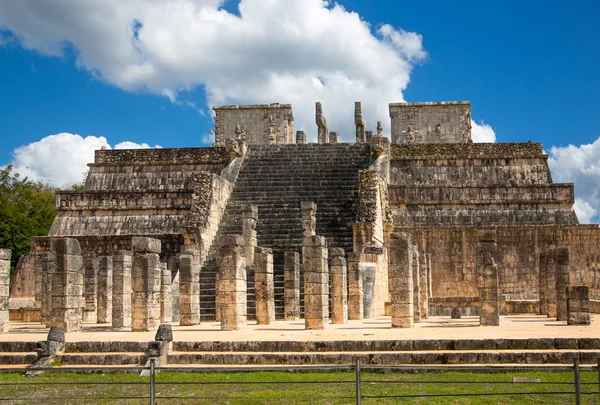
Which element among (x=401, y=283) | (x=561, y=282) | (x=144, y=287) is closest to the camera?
(x=401, y=283)

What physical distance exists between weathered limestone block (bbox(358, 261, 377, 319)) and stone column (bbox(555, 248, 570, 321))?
200 inches

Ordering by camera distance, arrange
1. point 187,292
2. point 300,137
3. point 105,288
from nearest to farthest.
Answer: point 187,292
point 105,288
point 300,137

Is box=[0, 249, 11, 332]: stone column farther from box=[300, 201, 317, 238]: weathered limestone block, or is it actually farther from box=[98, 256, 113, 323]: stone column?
box=[300, 201, 317, 238]: weathered limestone block

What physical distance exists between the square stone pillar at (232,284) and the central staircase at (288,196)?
3.64 meters

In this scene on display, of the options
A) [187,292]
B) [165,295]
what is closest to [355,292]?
[187,292]

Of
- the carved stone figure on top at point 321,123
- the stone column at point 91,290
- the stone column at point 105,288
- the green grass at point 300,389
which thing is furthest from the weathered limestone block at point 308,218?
the carved stone figure on top at point 321,123

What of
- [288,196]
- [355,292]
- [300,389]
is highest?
[288,196]

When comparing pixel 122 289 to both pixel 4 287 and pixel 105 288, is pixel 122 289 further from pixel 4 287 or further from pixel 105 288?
pixel 105 288

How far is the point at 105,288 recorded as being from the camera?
24297mm

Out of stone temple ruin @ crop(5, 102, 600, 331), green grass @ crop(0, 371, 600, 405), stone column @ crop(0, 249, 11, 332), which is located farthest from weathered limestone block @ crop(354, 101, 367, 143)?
green grass @ crop(0, 371, 600, 405)

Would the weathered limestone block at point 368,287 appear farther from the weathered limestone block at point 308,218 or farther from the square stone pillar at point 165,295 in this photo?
the square stone pillar at point 165,295

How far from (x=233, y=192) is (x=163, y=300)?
8.02 metres

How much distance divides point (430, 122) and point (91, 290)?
783 inches

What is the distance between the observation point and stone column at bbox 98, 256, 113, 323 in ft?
78.1
